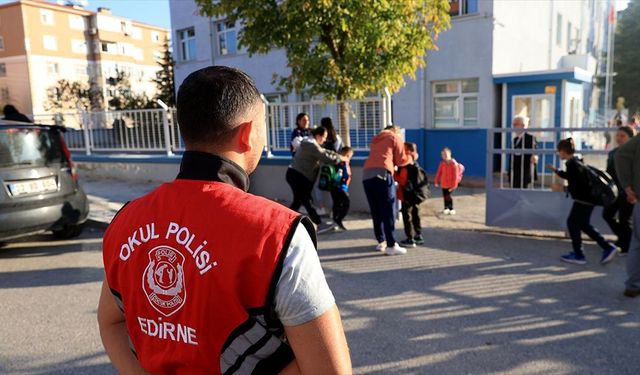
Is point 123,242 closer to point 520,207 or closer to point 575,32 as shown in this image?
point 520,207

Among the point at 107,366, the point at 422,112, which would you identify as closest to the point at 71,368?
the point at 107,366

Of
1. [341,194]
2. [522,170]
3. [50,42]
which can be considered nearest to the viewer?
[522,170]

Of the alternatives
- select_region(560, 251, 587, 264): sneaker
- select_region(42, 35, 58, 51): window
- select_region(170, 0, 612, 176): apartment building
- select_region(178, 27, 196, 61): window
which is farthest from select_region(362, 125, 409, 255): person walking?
select_region(42, 35, 58, 51): window

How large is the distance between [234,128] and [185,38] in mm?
22578

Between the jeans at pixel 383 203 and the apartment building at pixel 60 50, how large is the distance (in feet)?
130

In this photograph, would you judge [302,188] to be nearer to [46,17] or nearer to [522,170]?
[522,170]

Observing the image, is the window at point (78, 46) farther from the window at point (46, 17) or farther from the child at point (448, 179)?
the child at point (448, 179)

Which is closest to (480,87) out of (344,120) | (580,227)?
(344,120)

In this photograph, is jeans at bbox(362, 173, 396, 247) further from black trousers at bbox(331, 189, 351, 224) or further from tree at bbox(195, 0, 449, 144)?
tree at bbox(195, 0, 449, 144)

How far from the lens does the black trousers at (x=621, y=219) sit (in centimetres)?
607

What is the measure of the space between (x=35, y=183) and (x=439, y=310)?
5511mm

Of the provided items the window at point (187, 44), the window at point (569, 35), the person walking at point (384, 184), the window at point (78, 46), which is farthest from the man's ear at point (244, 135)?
the window at point (78, 46)

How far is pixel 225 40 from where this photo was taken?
20.5m

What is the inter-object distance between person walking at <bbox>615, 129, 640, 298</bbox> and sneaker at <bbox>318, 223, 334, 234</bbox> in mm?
4020
